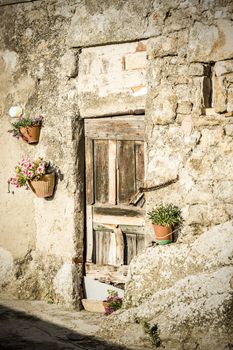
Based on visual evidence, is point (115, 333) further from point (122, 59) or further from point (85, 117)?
point (122, 59)

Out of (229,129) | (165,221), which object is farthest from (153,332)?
(229,129)

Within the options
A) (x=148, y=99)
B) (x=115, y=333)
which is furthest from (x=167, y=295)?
(x=148, y=99)

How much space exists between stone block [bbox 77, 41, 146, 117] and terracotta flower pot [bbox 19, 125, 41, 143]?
660 millimetres

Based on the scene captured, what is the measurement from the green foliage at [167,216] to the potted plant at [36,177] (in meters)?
1.48

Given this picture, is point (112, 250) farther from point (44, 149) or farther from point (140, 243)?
point (44, 149)

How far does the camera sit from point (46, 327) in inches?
238

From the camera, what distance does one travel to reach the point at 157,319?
5445 mm

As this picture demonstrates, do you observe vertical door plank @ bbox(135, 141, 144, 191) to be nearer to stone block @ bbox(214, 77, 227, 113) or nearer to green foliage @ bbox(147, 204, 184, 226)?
green foliage @ bbox(147, 204, 184, 226)

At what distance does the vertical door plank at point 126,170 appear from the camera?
260 inches

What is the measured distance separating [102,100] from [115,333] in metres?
2.69

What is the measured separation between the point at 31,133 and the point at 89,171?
89 centimetres

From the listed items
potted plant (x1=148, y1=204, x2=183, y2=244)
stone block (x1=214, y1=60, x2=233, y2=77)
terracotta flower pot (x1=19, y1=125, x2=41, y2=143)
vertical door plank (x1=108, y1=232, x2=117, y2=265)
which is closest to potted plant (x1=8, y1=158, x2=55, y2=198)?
terracotta flower pot (x1=19, y1=125, x2=41, y2=143)

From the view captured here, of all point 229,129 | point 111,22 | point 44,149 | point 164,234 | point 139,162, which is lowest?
point 164,234

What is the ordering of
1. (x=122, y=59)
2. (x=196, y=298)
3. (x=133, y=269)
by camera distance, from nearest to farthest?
(x=196, y=298) → (x=133, y=269) → (x=122, y=59)
